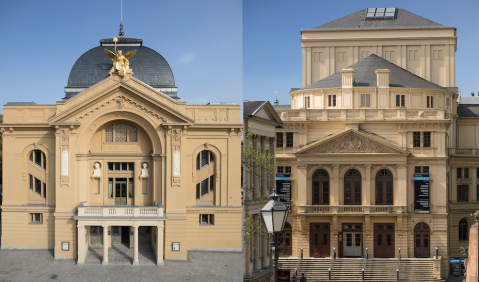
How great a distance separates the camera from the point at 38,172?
3014cm

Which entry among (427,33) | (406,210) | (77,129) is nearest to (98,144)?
(77,129)

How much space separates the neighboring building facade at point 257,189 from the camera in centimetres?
Result: 2330

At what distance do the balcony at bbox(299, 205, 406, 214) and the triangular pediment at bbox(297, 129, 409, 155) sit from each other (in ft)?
13.0

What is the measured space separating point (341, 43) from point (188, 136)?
107ft

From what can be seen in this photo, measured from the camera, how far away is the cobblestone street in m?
25.8

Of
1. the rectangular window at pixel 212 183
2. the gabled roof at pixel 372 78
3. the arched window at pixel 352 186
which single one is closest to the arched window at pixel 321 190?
the arched window at pixel 352 186

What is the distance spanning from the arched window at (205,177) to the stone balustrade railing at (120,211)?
9.06ft

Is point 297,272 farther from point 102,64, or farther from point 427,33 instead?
point 427,33

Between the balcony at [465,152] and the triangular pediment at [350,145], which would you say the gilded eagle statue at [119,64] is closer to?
the triangular pediment at [350,145]

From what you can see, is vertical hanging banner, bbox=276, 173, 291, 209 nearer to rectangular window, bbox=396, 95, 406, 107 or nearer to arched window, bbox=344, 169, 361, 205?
arched window, bbox=344, 169, 361, 205

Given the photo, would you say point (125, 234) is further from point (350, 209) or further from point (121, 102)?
point (350, 209)

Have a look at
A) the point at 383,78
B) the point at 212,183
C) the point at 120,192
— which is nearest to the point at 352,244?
the point at 212,183

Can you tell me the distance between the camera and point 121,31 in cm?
3684

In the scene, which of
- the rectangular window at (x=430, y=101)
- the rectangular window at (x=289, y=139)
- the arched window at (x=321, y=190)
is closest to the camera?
the arched window at (x=321, y=190)
